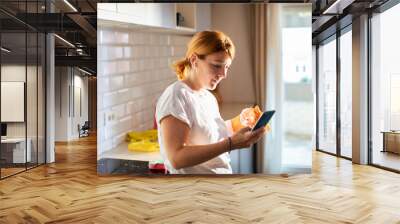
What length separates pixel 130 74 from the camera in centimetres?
547

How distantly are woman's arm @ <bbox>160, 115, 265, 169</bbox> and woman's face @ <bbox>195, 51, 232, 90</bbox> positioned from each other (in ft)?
2.14

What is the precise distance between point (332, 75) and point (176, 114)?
214 inches

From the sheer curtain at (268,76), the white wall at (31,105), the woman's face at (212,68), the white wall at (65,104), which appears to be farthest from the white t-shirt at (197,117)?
the white wall at (65,104)

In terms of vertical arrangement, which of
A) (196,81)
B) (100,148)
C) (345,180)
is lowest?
(345,180)

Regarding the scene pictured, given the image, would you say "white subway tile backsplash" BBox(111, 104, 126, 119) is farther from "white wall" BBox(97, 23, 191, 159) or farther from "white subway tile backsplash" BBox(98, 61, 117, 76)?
"white subway tile backsplash" BBox(98, 61, 117, 76)

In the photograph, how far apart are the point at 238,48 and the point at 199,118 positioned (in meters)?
1.12

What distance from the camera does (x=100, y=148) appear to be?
546 centimetres

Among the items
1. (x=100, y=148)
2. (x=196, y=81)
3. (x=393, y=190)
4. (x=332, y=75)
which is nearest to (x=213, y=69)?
(x=196, y=81)

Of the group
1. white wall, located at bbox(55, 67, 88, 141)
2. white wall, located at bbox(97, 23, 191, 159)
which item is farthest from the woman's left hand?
white wall, located at bbox(55, 67, 88, 141)

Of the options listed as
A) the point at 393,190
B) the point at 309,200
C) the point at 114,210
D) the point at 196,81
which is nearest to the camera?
the point at 114,210

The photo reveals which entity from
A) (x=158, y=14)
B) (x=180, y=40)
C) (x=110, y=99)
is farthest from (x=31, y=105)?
(x=180, y=40)

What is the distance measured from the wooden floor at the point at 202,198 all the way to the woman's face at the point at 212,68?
132 cm

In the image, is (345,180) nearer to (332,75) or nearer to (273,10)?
(273,10)

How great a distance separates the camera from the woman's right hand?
211 inches
